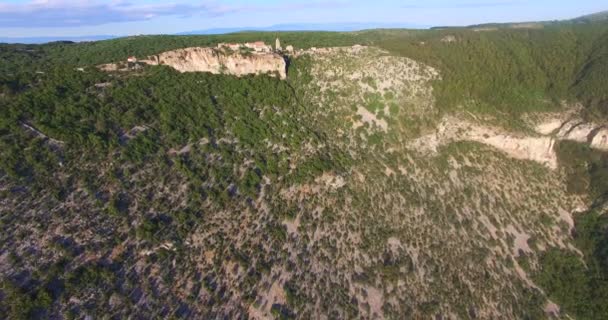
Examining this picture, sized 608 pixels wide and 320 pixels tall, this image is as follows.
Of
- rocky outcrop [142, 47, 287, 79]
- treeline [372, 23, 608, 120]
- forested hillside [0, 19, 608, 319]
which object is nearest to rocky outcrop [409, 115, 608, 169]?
forested hillside [0, 19, 608, 319]

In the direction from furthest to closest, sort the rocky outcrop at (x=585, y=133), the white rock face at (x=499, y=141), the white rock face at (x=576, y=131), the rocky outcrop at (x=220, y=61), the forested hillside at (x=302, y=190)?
the rocky outcrop at (x=220, y=61) → the white rock face at (x=576, y=131) → the rocky outcrop at (x=585, y=133) → the white rock face at (x=499, y=141) → the forested hillside at (x=302, y=190)

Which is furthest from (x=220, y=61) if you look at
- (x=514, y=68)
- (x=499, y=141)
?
(x=514, y=68)

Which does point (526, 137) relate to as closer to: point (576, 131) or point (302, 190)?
point (576, 131)

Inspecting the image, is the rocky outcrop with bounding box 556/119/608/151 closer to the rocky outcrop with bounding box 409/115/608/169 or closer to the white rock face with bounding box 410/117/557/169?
the rocky outcrop with bounding box 409/115/608/169

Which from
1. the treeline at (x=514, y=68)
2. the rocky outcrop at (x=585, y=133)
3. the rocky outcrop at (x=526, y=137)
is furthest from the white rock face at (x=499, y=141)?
the treeline at (x=514, y=68)

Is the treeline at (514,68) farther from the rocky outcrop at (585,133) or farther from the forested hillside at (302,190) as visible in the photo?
the rocky outcrop at (585,133)
